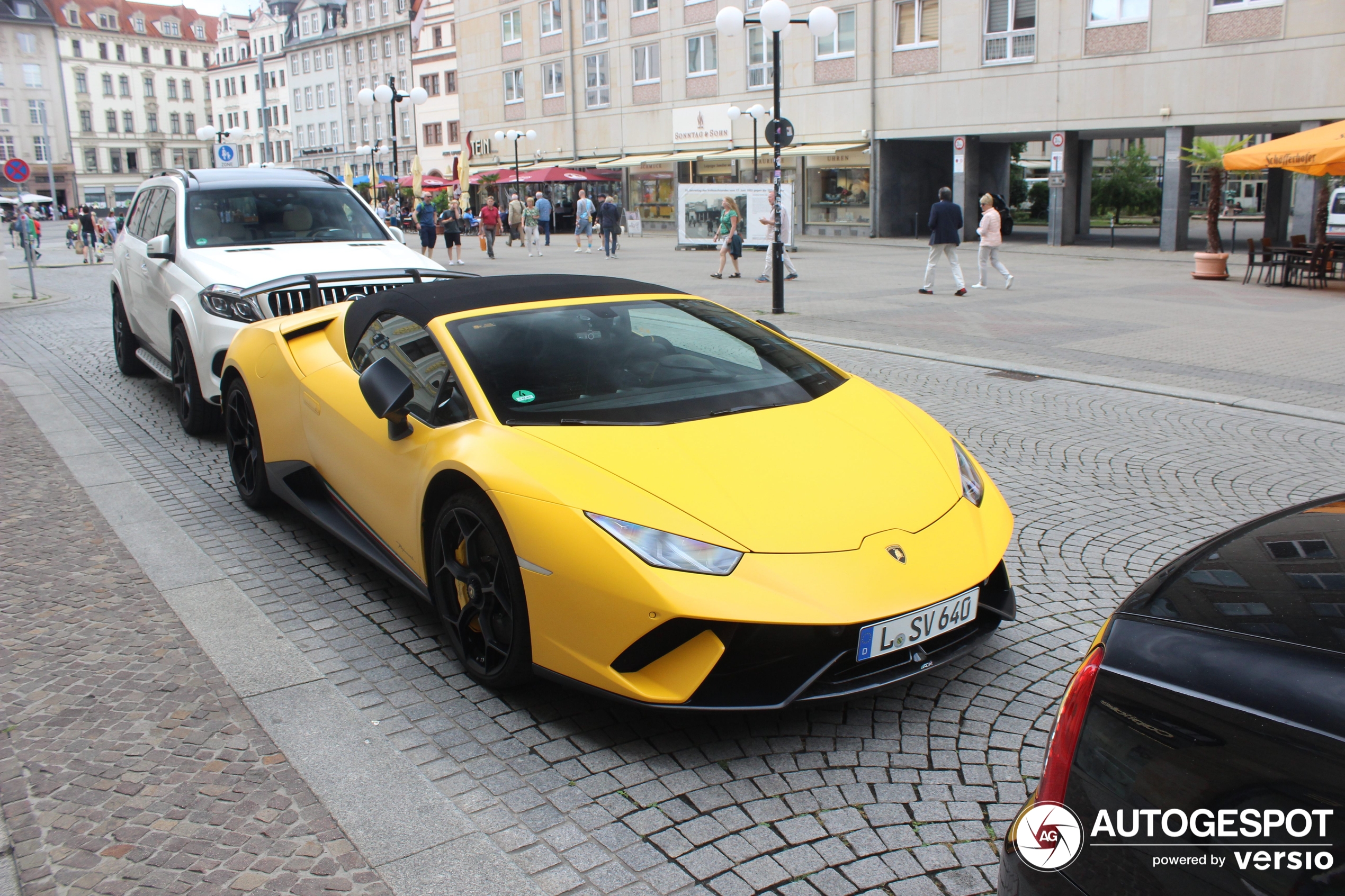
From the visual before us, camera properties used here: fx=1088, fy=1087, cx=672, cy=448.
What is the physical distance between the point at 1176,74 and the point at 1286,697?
31.8m

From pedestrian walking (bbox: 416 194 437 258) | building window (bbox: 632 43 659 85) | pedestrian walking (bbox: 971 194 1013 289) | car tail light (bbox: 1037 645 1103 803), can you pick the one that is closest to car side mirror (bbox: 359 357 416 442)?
car tail light (bbox: 1037 645 1103 803)

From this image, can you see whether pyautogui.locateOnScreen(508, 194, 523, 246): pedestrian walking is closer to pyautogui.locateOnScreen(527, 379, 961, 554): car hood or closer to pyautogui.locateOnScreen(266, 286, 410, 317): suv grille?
pyautogui.locateOnScreen(266, 286, 410, 317): suv grille

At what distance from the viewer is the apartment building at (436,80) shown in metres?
76.6

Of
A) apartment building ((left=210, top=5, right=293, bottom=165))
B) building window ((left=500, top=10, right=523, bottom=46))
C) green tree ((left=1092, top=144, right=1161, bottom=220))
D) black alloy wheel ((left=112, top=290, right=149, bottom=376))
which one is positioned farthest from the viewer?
apartment building ((left=210, top=5, right=293, bottom=165))

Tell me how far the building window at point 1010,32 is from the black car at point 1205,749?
33530 millimetres

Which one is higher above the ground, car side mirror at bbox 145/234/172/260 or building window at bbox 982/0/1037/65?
building window at bbox 982/0/1037/65

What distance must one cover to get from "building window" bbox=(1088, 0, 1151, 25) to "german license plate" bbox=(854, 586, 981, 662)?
30.8 m

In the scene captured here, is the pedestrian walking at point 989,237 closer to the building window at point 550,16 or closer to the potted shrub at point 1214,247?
the potted shrub at point 1214,247

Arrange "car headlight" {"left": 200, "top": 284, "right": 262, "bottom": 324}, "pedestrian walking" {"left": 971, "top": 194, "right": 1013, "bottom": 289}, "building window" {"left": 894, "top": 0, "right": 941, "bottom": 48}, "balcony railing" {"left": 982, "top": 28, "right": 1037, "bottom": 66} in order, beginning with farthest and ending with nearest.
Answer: "building window" {"left": 894, "top": 0, "right": 941, "bottom": 48} → "balcony railing" {"left": 982, "top": 28, "right": 1037, "bottom": 66} → "pedestrian walking" {"left": 971, "top": 194, "right": 1013, "bottom": 289} → "car headlight" {"left": 200, "top": 284, "right": 262, "bottom": 324}

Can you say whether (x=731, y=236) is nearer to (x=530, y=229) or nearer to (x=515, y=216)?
(x=530, y=229)

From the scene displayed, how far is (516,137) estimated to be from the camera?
154 feet

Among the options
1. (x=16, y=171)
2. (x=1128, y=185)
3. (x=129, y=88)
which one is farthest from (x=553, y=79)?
(x=129, y=88)

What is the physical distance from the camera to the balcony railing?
31.9 metres

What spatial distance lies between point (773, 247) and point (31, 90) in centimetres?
11135
